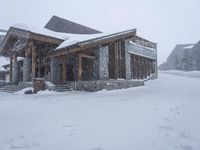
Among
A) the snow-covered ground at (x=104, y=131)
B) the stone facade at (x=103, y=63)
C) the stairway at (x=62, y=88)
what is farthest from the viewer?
the stone facade at (x=103, y=63)

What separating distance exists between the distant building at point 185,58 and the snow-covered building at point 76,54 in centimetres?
2683

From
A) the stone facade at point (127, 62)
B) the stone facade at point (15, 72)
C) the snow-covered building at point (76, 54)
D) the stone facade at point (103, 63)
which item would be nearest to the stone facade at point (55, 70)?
the snow-covered building at point (76, 54)

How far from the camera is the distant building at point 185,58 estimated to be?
1719 inches

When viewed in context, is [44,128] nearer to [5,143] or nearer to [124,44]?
[5,143]

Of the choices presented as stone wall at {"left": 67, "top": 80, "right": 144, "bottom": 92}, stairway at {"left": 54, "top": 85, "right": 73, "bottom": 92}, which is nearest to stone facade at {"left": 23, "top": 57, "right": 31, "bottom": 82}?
stone wall at {"left": 67, "top": 80, "right": 144, "bottom": 92}

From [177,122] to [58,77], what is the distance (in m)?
12.8

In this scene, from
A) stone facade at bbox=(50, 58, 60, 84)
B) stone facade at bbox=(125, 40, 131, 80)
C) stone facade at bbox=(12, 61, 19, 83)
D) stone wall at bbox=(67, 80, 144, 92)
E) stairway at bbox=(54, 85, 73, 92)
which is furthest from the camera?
stone facade at bbox=(125, 40, 131, 80)

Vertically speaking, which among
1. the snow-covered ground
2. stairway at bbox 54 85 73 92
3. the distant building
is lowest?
the snow-covered ground

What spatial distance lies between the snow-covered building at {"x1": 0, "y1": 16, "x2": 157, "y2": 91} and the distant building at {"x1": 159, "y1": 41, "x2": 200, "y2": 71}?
26.8 meters

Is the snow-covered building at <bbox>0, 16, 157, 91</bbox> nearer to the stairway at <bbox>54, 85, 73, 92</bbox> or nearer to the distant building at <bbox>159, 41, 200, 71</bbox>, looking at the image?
the stairway at <bbox>54, 85, 73, 92</bbox>

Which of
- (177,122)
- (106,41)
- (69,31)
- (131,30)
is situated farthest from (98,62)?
(177,122)

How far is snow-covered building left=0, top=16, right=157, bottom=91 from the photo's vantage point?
1390cm

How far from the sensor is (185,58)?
158 feet

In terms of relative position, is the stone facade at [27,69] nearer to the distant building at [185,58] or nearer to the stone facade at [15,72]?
the stone facade at [15,72]
